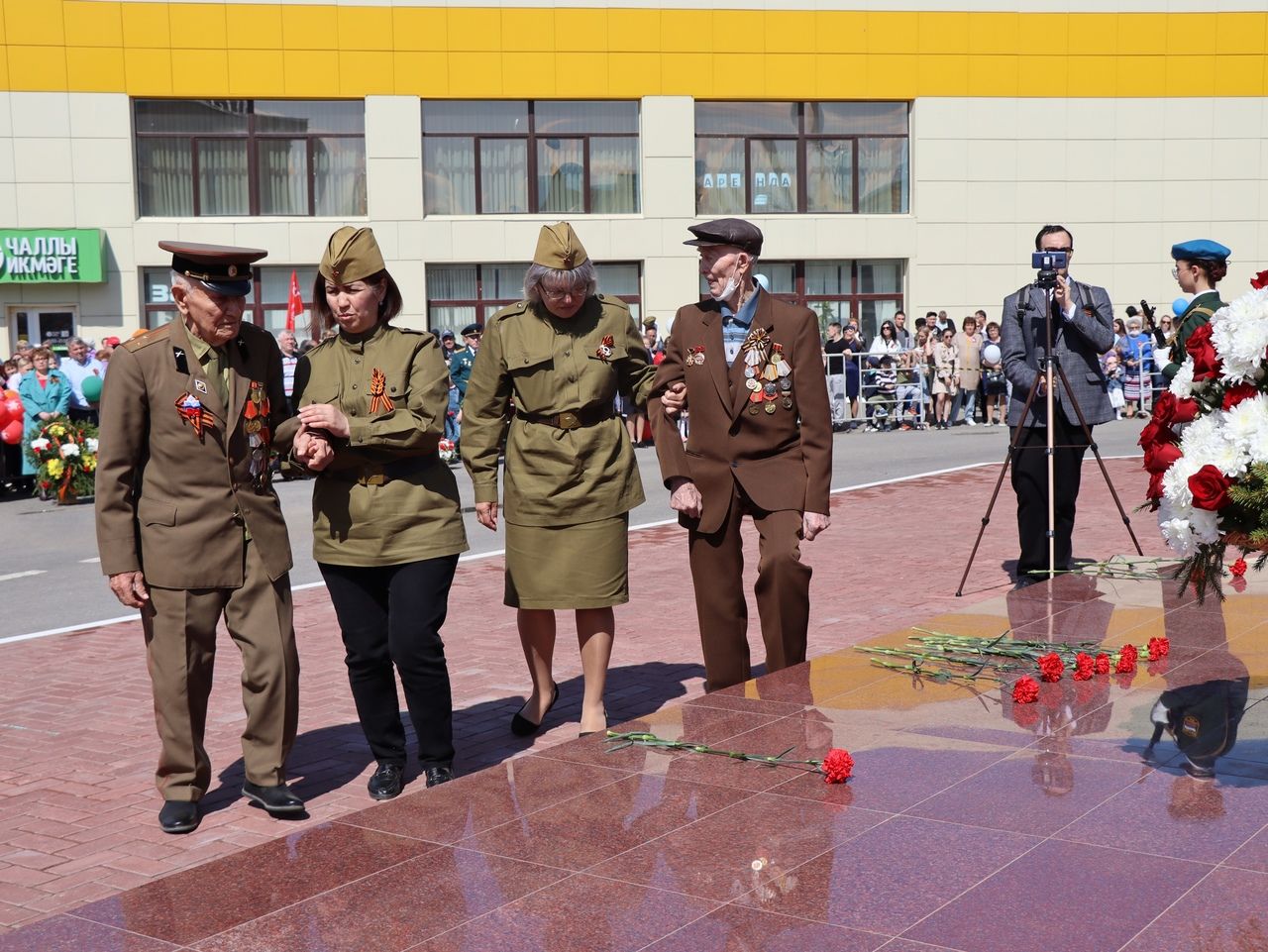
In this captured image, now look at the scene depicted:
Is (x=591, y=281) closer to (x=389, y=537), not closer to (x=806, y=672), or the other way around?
(x=389, y=537)

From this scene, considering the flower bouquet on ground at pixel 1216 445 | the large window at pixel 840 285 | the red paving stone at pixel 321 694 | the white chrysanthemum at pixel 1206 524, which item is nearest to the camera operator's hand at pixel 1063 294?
the red paving stone at pixel 321 694

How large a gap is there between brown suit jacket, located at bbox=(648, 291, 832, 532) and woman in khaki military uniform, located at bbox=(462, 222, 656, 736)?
0.29 m

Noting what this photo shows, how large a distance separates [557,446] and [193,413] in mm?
1464

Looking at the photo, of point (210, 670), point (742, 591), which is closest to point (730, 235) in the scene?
point (742, 591)

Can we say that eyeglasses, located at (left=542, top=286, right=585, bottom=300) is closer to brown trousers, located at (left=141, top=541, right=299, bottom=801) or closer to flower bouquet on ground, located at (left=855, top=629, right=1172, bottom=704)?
brown trousers, located at (left=141, top=541, right=299, bottom=801)

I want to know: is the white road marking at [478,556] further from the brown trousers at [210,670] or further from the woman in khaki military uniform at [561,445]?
the brown trousers at [210,670]

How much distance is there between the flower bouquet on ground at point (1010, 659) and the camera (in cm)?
631

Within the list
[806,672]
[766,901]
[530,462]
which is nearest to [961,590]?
[806,672]

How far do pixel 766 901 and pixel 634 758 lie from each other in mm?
1442

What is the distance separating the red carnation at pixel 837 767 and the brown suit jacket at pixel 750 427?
1608 mm

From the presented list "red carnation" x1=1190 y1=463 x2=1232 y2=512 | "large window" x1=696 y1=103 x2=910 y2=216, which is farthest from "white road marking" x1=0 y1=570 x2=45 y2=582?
"large window" x1=696 y1=103 x2=910 y2=216

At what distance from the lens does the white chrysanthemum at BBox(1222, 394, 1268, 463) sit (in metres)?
4.34

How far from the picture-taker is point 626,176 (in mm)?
31938

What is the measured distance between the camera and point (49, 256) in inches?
1152
